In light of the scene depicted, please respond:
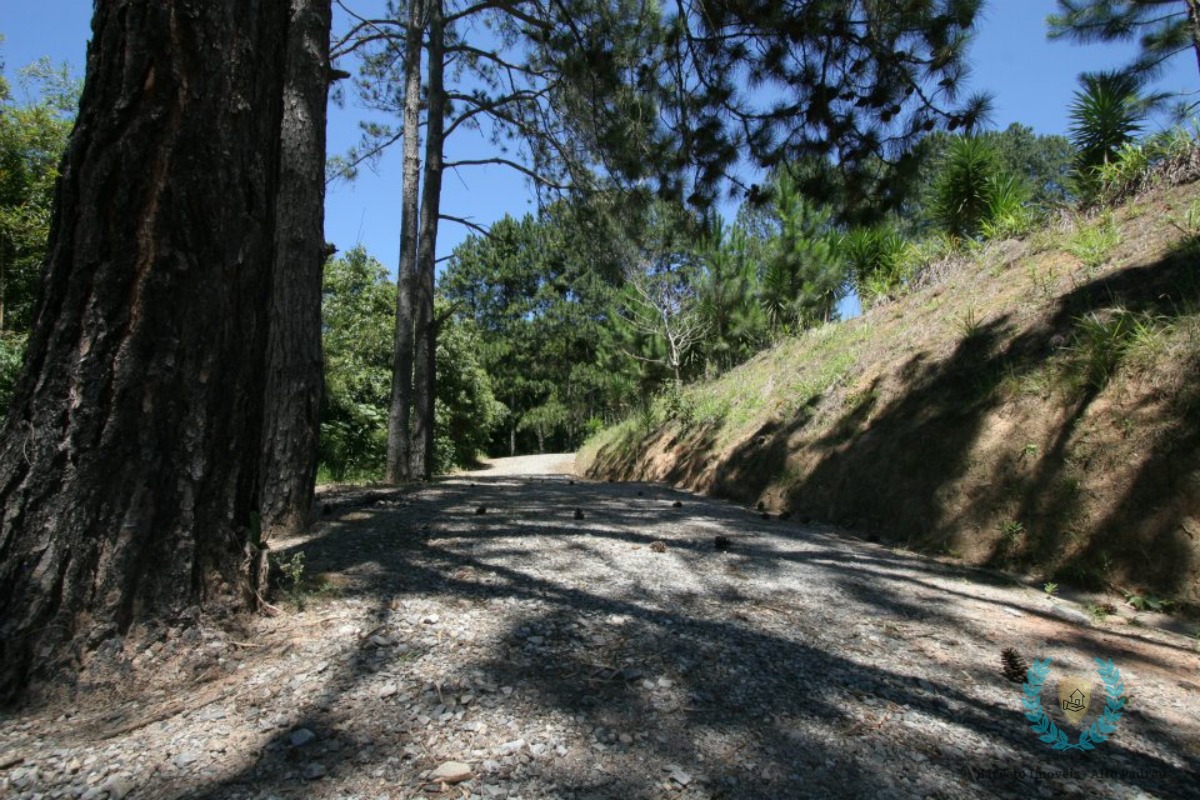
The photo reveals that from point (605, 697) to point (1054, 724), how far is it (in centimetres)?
126

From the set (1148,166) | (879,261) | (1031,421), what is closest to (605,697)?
(1031,421)

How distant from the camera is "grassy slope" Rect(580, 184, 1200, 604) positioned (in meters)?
2.98

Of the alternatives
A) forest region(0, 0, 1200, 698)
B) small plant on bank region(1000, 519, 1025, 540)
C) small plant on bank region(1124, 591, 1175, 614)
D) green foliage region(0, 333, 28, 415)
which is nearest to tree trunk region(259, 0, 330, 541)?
forest region(0, 0, 1200, 698)

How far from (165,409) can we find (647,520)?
3240 millimetres

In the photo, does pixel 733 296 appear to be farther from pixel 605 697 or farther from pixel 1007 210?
pixel 605 697

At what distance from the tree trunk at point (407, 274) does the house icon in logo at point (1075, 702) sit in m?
7.01

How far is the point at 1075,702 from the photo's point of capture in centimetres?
180

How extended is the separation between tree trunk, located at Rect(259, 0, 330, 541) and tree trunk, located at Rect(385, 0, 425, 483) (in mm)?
3743

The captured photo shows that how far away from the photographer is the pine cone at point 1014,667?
1951mm

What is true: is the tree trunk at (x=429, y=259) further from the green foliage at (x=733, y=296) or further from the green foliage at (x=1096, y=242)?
the green foliage at (x=733, y=296)

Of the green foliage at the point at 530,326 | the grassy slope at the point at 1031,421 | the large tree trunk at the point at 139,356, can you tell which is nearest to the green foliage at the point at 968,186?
the grassy slope at the point at 1031,421

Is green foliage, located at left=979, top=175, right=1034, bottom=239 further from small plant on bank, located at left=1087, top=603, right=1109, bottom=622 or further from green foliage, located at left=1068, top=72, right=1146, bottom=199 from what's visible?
small plant on bank, located at left=1087, top=603, right=1109, bottom=622

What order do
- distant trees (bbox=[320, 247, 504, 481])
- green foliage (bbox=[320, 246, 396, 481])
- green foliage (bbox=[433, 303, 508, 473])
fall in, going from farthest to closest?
green foliage (bbox=[433, 303, 508, 473])
distant trees (bbox=[320, 247, 504, 481])
green foliage (bbox=[320, 246, 396, 481])

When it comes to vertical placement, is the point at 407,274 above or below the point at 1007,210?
below
